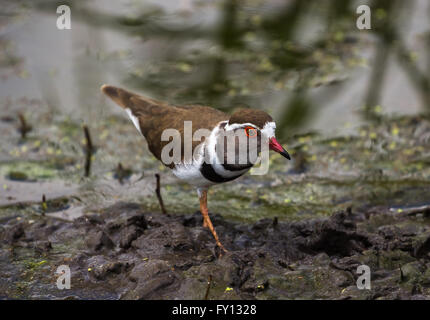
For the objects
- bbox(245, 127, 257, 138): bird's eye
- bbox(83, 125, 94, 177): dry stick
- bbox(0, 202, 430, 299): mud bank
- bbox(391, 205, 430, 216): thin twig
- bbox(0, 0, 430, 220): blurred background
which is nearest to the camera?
bbox(0, 202, 430, 299): mud bank

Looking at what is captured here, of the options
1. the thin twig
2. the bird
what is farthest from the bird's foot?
the thin twig

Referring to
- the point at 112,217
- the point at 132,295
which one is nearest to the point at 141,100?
the point at 112,217

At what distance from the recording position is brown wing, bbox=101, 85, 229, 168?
5.57m

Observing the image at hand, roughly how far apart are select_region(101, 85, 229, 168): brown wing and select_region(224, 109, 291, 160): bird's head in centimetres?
46

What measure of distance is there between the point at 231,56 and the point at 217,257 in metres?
4.69

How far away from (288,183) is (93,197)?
6.82 ft

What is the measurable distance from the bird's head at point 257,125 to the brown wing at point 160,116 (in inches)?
18.0

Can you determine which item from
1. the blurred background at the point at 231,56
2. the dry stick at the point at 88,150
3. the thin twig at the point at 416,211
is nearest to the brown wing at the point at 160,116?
the dry stick at the point at 88,150

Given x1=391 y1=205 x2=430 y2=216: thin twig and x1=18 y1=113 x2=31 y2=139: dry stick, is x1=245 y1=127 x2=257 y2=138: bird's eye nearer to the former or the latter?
x1=391 y1=205 x2=430 y2=216: thin twig

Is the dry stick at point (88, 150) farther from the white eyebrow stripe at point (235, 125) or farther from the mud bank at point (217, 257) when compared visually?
the white eyebrow stripe at point (235, 125)

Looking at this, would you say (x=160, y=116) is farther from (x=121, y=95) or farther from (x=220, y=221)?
(x=220, y=221)

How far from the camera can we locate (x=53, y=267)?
17.8 feet

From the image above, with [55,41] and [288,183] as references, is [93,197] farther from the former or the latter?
[55,41]

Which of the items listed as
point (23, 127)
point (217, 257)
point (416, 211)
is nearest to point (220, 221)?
point (217, 257)
